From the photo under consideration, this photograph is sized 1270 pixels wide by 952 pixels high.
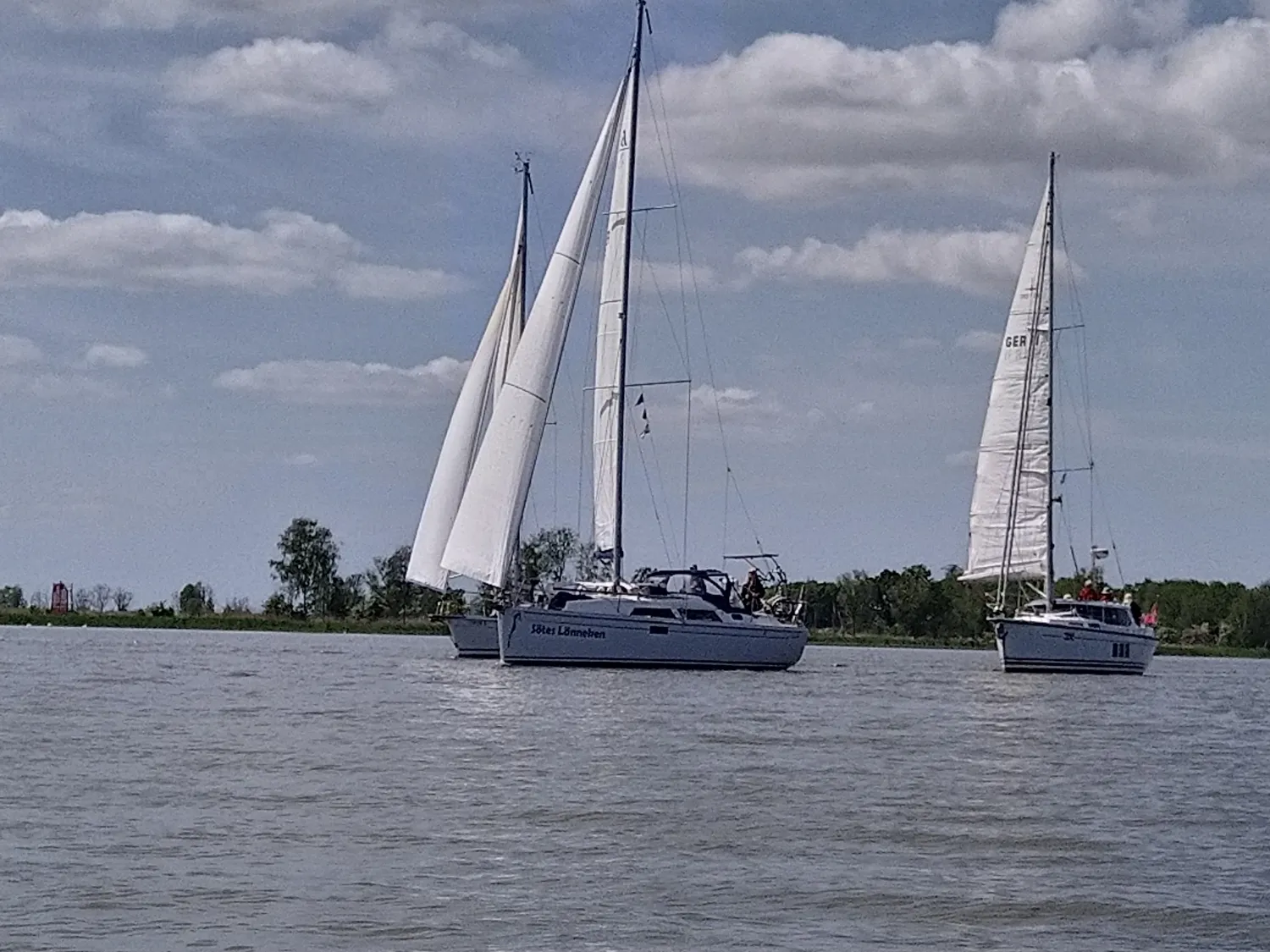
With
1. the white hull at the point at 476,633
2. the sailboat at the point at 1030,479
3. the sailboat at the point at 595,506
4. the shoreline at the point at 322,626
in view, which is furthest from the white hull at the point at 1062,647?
the shoreline at the point at 322,626

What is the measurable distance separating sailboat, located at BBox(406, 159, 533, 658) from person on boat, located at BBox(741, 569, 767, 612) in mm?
9226

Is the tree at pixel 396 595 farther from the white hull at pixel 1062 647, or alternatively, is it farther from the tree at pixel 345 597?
the white hull at pixel 1062 647

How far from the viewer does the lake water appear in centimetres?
1894

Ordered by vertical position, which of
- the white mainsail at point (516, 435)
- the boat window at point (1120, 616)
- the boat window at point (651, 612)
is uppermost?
the white mainsail at point (516, 435)

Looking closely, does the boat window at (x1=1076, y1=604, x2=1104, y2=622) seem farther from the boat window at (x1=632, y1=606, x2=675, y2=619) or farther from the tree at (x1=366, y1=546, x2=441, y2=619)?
the tree at (x1=366, y1=546, x2=441, y2=619)

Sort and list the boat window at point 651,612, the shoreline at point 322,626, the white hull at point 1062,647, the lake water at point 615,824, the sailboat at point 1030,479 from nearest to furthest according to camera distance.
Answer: the lake water at point 615,824
the boat window at point 651,612
the white hull at point 1062,647
the sailboat at point 1030,479
the shoreline at point 322,626

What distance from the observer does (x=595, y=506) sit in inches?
2422

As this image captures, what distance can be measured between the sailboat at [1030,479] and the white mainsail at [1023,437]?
0.09 ft

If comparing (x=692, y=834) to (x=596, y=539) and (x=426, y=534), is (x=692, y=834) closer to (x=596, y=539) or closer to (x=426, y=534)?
(x=596, y=539)

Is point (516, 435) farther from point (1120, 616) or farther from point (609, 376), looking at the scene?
point (1120, 616)

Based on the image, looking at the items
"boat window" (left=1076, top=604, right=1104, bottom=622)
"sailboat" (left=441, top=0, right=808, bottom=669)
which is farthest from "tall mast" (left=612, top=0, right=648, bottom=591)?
"boat window" (left=1076, top=604, right=1104, bottom=622)

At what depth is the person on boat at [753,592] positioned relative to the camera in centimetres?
6600

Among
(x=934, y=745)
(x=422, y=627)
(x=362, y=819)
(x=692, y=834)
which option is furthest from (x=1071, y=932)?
(x=422, y=627)

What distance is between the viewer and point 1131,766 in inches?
1417
